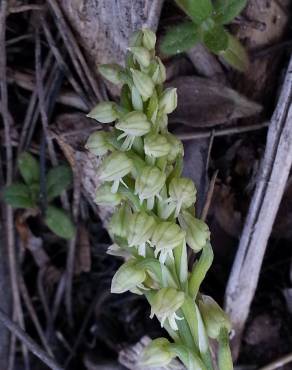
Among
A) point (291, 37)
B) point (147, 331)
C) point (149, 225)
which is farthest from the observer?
point (147, 331)

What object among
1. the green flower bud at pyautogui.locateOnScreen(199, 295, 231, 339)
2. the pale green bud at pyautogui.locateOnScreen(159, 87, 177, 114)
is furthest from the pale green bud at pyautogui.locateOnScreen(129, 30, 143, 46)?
the green flower bud at pyautogui.locateOnScreen(199, 295, 231, 339)

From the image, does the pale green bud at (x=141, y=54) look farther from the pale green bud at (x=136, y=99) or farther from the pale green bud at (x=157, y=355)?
the pale green bud at (x=157, y=355)

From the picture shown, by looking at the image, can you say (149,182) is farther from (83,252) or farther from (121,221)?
(83,252)

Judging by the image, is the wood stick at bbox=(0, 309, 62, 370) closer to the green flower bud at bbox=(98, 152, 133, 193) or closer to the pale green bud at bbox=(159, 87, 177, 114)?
the green flower bud at bbox=(98, 152, 133, 193)

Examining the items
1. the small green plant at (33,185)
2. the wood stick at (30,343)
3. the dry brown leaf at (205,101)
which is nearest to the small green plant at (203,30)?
the dry brown leaf at (205,101)

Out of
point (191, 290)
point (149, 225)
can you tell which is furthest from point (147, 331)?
point (149, 225)

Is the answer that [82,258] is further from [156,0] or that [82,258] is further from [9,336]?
[156,0]

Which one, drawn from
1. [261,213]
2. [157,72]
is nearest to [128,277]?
[157,72]
